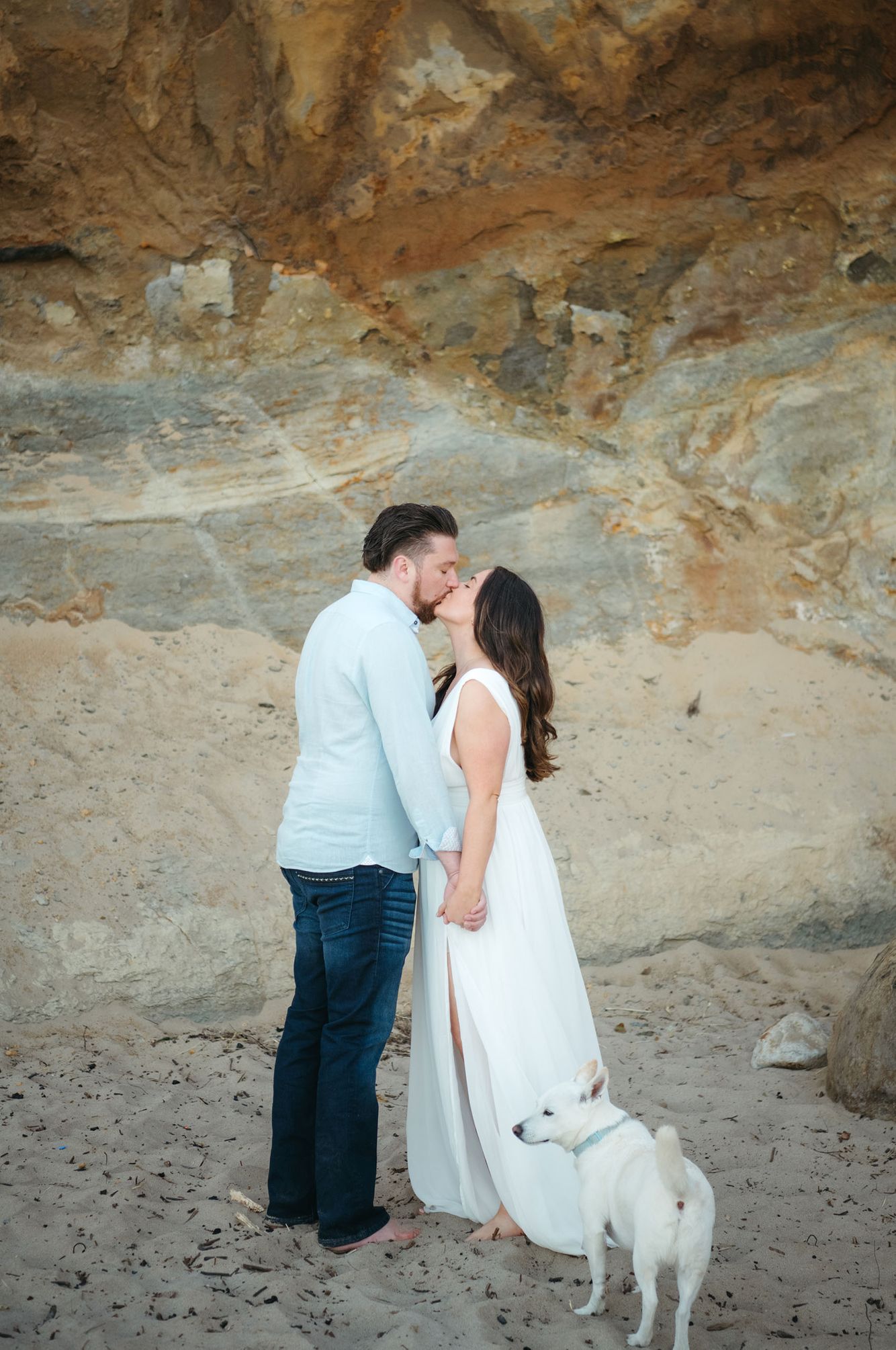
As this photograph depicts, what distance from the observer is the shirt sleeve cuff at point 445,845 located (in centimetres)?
277

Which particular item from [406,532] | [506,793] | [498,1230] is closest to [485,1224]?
[498,1230]

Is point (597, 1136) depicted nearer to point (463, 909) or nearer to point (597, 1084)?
point (597, 1084)

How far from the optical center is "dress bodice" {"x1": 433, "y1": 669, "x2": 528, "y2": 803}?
117 inches

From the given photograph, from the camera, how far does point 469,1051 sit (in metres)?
2.93

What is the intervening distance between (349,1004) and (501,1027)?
409 millimetres

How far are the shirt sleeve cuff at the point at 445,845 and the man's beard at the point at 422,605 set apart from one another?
0.60 m

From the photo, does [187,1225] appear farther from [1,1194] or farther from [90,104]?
[90,104]

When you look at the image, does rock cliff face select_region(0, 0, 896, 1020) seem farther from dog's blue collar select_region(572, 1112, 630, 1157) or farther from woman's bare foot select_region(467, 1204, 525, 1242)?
dog's blue collar select_region(572, 1112, 630, 1157)

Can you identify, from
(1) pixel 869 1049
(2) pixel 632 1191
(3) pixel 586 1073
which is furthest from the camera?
(1) pixel 869 1049

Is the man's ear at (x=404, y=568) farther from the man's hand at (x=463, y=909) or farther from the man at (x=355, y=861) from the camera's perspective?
the man's hand at (x=463, y=909)

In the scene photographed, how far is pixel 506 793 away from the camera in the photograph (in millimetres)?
3064

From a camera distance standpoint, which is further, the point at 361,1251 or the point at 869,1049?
the point at 869,1049

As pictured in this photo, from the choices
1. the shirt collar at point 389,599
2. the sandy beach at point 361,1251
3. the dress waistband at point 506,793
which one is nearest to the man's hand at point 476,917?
the dress waistband at point 506,793

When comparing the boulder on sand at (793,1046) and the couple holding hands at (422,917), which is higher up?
the couple holding hands at (422,917)
